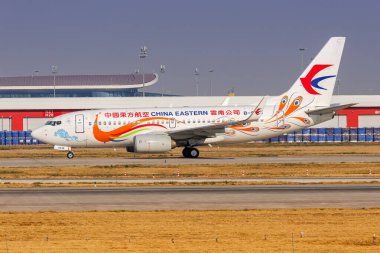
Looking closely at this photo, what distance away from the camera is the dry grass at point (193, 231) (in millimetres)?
21688

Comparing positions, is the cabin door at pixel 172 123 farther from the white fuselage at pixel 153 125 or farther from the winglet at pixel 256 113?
the winglet at pixel 256 113

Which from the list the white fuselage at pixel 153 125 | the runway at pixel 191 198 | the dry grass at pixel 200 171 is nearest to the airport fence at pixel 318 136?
the white fuselage at pixel 153 125

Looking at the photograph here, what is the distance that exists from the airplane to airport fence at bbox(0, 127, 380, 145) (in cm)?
3198

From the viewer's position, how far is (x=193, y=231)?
24484mm

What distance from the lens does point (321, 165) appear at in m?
52.7

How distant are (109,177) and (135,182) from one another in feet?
13.8

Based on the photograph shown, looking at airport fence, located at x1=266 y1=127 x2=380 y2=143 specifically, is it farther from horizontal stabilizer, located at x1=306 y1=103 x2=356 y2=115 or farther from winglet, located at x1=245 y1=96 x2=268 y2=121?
winglet, located at x1=245 y1=96 x2=268 y2=121

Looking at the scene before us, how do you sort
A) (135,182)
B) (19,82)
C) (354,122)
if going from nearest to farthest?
(135,182) → (354,122) → (19,82)

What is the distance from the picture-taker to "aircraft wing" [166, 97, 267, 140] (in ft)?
199

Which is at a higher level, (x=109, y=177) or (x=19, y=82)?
(x=19, y=82)

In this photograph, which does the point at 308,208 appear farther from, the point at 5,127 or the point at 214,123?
the point at 5,127

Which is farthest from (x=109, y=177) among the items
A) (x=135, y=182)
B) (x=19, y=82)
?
(x=19, y=82)

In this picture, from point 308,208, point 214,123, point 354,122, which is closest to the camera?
point 308,208

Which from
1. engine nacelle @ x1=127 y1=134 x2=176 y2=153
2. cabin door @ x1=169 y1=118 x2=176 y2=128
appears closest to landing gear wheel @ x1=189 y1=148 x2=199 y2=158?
cabin door @ x1=169 y1=118 x2=176 y2=128
